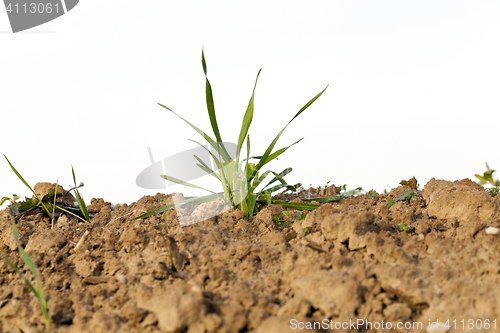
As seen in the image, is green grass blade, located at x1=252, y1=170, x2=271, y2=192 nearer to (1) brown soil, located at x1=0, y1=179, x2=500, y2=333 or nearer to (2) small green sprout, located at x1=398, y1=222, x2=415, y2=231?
(1) brown soil, located at x1=0, y1=179, x2=500, y2=333

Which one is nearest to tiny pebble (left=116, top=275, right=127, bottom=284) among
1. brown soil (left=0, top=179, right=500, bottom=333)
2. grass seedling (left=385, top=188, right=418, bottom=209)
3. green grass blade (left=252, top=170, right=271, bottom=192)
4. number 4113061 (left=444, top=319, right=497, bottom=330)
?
brown soil (left=0, top=179, right=500, bottom=333)

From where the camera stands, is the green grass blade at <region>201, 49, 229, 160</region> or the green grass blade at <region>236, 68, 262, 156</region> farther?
the green grass blade at <region>236, 68, 262, 156</region>

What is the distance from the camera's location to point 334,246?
1714mm

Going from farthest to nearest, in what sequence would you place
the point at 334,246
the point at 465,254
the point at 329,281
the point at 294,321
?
the point at 334,246 < the point at 465,254 < the point at 329,281 < the point at 294,321

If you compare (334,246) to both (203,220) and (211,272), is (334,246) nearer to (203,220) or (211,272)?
(211,272)

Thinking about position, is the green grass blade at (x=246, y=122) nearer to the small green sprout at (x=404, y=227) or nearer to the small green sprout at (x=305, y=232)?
the small green sprout at (x=305, y=232)

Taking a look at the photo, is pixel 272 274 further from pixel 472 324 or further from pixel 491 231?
pixel 491 231

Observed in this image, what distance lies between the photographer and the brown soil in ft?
4.10

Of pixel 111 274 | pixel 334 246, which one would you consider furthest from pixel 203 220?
pixel 334 246

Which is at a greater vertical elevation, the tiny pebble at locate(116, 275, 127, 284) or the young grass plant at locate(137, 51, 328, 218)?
the young grass plant at locate(137, 51, 328, 218)

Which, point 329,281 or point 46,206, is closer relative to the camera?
point 329,281

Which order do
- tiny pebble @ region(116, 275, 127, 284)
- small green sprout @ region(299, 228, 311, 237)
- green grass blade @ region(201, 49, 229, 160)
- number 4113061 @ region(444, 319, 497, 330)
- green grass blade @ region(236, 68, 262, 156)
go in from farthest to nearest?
green grass blade @ region(236, 68, 262, 156), green grass blade @ region(201, 49, 229, 160), small green sprout @ region(299, 228, 311, 237), tiny pebble @ region(116, 275, 127, 284), number 4113061 @ region(444, 319, 497, 330)

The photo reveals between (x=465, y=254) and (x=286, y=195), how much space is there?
182cm

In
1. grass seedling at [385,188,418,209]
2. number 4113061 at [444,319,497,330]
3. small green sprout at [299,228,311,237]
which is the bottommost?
number 4113061 at [444,319,497,330]
